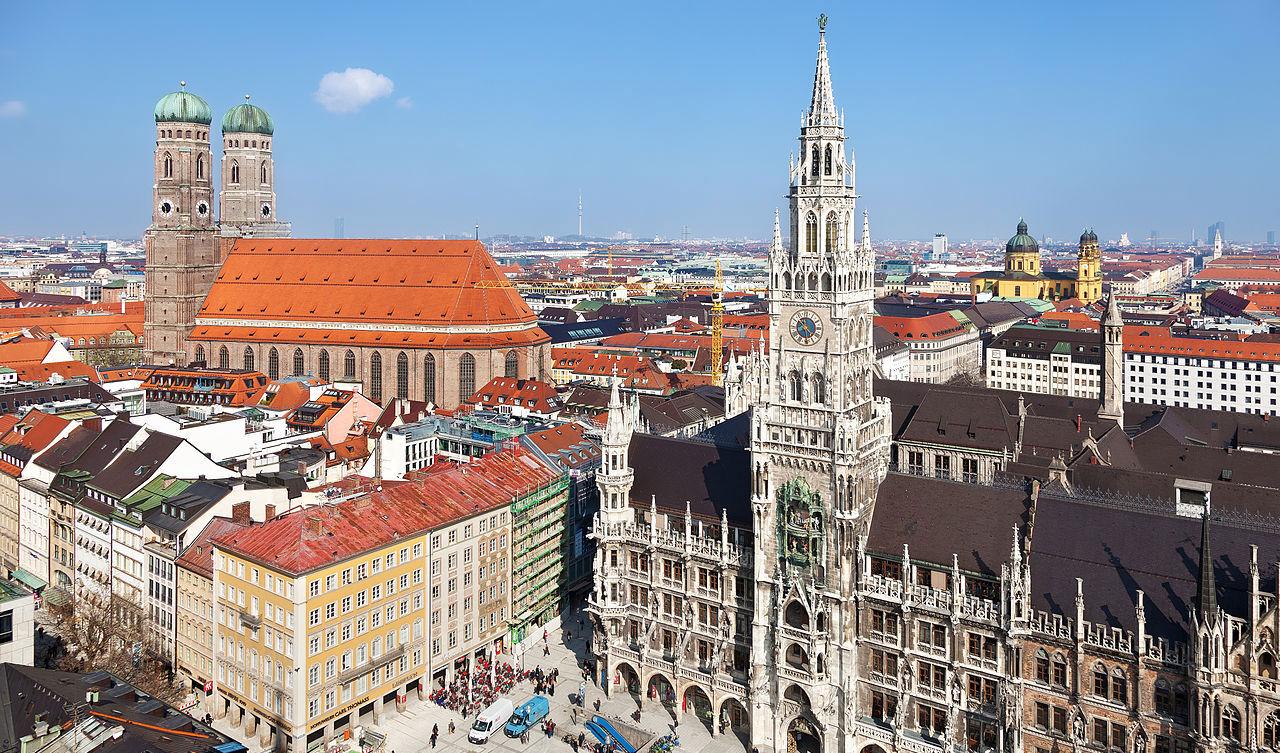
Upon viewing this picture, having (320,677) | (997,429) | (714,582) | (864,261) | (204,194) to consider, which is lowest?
(320,677)

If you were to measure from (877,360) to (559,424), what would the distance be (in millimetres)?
74344

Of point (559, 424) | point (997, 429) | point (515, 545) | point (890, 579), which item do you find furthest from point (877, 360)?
point (890, 579)

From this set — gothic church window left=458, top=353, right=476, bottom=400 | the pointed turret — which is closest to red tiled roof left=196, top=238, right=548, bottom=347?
gothic church window left=458, top=353, right=476, bottom=400

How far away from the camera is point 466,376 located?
144875 millimetres

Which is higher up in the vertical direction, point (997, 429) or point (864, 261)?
point (864, 261)

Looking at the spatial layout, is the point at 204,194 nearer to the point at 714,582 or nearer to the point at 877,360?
the point at 877,360

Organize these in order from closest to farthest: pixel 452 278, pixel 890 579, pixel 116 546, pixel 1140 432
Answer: pixel 890 579 < pixel 116 546 < pixel 1140 432 < pixel 452 278

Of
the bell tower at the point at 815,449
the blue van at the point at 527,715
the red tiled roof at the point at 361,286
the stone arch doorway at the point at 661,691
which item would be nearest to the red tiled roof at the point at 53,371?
the red tiled roof at the point at 361,286

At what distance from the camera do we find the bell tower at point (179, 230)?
159000mm

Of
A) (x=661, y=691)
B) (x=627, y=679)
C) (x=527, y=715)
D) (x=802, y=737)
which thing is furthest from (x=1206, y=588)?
(x=527, y=715)

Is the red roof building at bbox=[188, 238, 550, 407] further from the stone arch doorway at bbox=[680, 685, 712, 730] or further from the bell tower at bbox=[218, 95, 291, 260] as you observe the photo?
the stone arch doorway at bbox=[680, 685, 712, 730]

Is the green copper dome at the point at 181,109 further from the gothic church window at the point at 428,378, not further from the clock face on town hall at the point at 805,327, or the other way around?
the clock face on town hall at the point at 805,327

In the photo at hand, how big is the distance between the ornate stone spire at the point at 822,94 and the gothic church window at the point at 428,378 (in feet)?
300

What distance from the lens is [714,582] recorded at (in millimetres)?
67562
